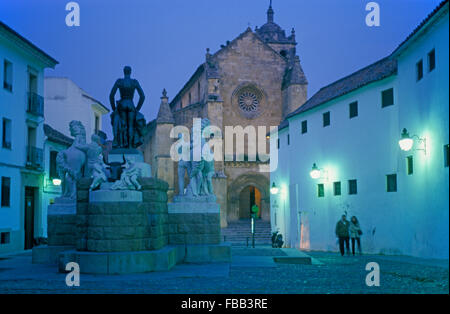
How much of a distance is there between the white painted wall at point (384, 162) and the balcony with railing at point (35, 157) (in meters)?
13.1

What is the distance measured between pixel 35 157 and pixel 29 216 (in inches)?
112

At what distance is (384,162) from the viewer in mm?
21234

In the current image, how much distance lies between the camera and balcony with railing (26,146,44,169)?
25.5 m

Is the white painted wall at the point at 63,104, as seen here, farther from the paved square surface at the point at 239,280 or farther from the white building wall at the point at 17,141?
the paved square surface at the point at 239,280

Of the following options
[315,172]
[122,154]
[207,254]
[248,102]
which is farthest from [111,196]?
[248,102]

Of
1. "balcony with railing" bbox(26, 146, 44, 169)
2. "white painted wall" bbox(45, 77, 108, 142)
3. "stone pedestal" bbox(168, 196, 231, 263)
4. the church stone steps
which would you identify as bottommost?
the church stone steps

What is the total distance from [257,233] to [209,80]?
11.5 meters

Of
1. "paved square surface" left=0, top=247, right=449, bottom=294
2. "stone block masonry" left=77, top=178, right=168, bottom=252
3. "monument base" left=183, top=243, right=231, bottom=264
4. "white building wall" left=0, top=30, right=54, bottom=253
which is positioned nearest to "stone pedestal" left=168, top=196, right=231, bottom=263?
"monument base" left=183, top=243, right=231, bottom=264

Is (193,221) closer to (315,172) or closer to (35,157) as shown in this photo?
(315,172)

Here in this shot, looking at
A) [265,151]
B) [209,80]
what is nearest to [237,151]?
[265,151]

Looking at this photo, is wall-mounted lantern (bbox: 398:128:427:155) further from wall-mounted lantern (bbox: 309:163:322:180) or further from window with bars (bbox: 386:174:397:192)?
wall-mounted lantern (bbox: 309:163:322:180)

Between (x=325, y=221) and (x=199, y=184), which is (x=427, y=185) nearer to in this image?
(x=199, y=184)

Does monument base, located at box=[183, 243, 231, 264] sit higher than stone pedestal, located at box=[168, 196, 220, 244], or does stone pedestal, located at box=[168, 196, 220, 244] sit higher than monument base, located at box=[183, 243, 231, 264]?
stone pedestal, located at box=[168, 196, 220, 244]

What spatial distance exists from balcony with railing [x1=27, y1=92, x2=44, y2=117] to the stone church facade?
14.0 meters
